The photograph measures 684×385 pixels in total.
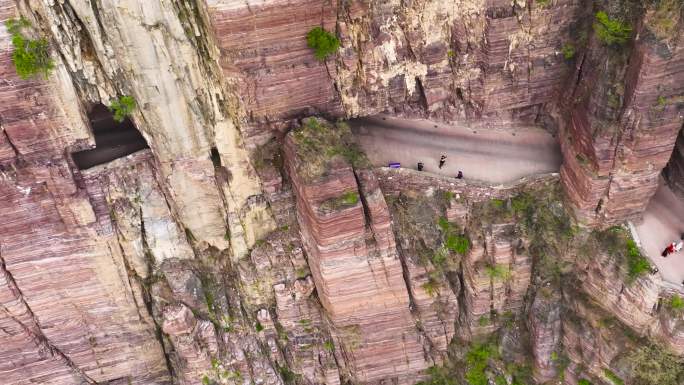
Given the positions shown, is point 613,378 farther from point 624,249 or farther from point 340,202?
point 340,202

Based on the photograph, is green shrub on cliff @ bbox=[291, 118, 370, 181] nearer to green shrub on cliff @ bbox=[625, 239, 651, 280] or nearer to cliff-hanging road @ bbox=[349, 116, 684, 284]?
cliff-hanging road @ bbox=[349, 116, 684, 284]

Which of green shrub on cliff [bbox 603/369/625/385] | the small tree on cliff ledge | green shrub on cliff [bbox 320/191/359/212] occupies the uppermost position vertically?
the small tree on cliff ledge

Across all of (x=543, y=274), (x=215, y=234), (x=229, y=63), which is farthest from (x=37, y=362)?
(x=543, y=274)

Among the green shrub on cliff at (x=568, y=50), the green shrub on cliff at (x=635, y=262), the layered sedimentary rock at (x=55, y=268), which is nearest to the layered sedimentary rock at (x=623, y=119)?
the green shrub on cliff at (x=568, y=50)

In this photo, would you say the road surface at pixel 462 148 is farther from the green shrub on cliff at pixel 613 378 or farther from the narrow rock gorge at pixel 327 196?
the green shrub on cliff at pixel 613 378

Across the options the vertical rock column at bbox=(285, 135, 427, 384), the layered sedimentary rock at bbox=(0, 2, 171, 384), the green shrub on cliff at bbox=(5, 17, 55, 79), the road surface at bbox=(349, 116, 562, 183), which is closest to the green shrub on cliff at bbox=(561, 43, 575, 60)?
the road surface at bbox=(349, 116, 562, 183)

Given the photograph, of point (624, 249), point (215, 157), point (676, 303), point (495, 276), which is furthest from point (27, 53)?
point (676, 303)

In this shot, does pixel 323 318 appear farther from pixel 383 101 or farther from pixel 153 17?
pixel 153 17
